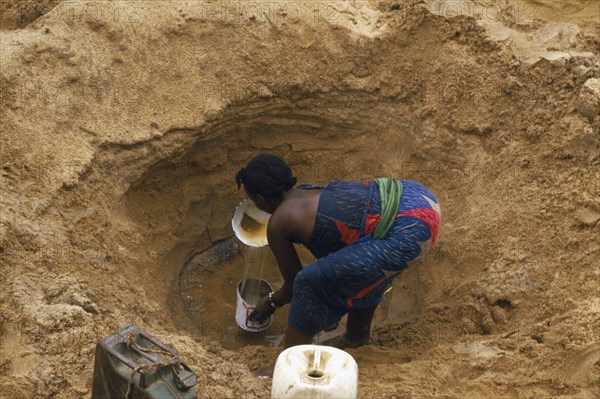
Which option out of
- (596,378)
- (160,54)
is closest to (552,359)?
(596,378)

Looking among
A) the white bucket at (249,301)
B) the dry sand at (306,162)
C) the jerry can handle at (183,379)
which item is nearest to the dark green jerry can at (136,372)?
the jerry can handle at (183,379)

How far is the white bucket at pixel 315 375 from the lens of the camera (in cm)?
227

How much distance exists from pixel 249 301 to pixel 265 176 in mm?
1279

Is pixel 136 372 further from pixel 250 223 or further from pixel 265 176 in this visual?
pixel 250 223

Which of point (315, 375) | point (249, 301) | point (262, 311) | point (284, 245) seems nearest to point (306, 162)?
point (249, 301)

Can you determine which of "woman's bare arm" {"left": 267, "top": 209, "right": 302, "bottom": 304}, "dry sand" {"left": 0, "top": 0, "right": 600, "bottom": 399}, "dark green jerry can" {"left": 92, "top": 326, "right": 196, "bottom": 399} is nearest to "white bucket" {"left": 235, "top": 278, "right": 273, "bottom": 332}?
"dry sand" {"left": 0, "top": 0, "right": 600, "bottom": 399}

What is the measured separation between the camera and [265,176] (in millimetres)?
3055

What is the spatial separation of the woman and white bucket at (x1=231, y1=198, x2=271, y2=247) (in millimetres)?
430

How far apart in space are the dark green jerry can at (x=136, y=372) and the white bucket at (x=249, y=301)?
1403 millimetres

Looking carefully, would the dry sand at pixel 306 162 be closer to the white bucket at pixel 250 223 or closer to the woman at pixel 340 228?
the woman at pixel 340 228

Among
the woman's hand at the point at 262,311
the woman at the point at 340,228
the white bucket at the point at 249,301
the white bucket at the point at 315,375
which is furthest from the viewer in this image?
the white bucket at the point at 249,301

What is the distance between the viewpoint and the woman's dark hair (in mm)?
3057

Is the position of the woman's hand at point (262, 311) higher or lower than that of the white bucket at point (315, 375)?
lower

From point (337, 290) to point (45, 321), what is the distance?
1.24m
